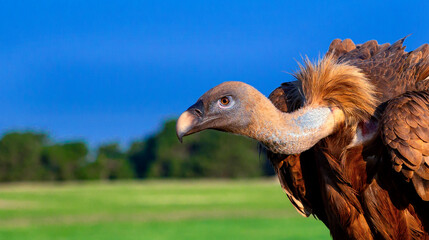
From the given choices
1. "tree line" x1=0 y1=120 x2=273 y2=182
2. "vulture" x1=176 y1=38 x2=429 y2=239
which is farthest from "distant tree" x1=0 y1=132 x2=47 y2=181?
"vulture" x1=176 y1=38 x2=429 y2=239

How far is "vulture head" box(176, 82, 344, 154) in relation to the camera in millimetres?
4352

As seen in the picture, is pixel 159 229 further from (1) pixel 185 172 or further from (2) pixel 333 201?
(1) pixel 185 172

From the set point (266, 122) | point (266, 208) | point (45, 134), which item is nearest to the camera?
point (266, 122)

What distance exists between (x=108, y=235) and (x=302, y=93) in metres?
16.9

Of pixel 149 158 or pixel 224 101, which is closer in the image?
pixel 224 101

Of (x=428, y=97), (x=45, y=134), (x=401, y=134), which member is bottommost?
(x=401, y=134)

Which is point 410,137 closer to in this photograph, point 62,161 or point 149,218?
point 149,218

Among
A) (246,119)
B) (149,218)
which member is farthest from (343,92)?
(149,218)

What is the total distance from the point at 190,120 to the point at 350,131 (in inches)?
54.6

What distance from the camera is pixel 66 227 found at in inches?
931

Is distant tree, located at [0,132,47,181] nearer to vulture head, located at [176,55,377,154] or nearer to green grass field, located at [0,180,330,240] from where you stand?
green grass field, located at [0,180,330,240]

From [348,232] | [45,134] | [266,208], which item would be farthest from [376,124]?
[45,134]

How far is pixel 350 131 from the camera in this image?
189 inches

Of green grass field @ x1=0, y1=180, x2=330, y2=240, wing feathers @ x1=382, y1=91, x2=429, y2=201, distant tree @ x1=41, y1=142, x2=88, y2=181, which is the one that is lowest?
green grass field @ x1=0, y1=180, x2=330, y2=240
